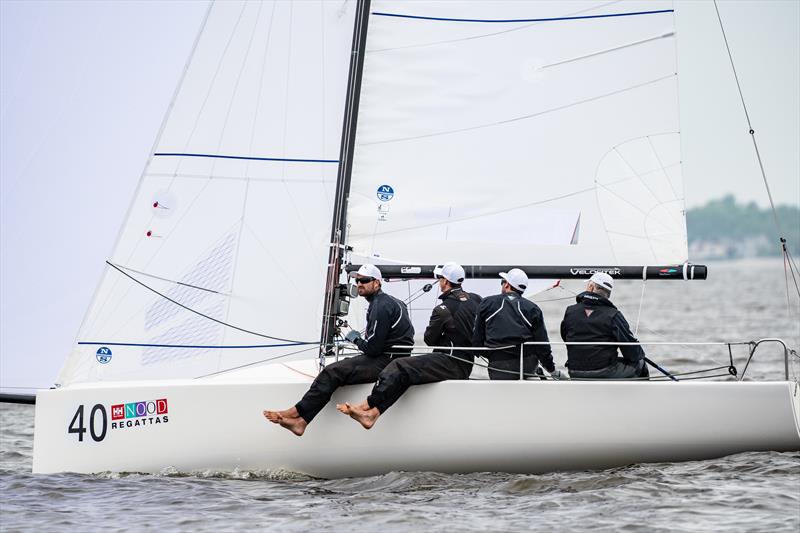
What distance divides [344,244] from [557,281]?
1.81 metres

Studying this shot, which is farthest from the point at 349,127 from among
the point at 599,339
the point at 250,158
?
the point at 599,339

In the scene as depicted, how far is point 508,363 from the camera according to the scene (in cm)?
851

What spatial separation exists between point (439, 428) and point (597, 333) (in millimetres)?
1356

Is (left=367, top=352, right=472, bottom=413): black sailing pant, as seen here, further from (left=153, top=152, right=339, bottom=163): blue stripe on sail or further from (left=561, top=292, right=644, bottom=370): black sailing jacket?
(left=153, top=152, right=339, bottom=163): blue stripe on sail

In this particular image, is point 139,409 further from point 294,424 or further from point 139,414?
point 294,424

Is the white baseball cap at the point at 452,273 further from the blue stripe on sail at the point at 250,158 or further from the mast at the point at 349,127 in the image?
the blue stripe on sail at the point at 250,158

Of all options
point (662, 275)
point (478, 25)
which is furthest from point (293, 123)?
point (662, 275)

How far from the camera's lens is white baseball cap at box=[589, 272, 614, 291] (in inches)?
345

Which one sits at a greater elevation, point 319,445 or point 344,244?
point 344,244

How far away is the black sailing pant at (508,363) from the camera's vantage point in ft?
27.9

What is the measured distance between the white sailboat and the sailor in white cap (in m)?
0.58

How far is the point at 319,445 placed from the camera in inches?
333

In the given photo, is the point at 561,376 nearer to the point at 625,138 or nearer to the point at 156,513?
the point at 625,138

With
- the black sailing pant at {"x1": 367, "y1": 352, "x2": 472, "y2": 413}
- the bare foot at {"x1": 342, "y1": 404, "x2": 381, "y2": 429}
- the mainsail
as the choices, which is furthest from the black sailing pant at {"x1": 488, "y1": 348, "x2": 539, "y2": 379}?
the mainsail
